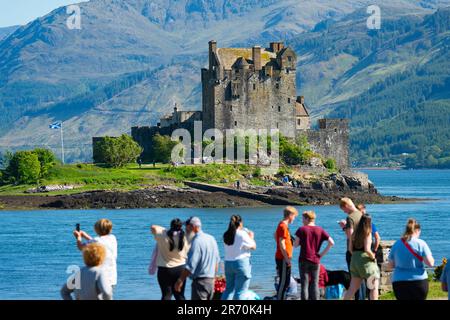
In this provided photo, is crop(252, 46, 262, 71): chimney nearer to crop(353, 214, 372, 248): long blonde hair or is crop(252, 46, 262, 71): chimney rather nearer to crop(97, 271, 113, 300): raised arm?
crop(353, 214, 372, 248): long blonde hair

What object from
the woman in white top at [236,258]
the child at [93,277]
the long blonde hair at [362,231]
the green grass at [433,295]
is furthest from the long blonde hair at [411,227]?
the child at [93,277]

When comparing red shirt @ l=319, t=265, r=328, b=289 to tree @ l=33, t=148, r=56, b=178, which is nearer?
red shirt @ l=319, t=265, r=328, b=289

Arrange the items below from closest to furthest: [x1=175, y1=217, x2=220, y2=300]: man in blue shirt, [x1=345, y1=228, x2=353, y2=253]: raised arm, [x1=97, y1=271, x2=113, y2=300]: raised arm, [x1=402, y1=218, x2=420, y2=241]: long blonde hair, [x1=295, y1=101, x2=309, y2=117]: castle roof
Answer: [x1=97, y1=271, x2=113, y2=300]: raised arm → [x1=402, y1=218, x2=420, y2=241]: long blonde hair → [x1=175, y1=217, x2=220, y2=300]: man in blue shirt → [x1=345, y1=228, x2=353, y2=253]: raised arm → [x1=295, y1=101, x2=309, y2=117]: castle roof

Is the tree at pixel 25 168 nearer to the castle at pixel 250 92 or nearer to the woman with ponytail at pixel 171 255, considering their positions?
the castle at pixel 250 92

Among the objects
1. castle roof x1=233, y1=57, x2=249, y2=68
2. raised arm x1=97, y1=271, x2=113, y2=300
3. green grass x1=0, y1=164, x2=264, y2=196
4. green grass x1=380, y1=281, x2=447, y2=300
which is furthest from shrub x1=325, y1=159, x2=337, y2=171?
raised arm x1=97, y1=271, x2=113, y2=300

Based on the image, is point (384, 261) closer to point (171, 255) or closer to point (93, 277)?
point (171, 255)

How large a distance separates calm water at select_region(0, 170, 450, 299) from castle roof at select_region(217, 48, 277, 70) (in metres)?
22.4

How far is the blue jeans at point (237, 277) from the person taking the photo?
26.5 metres

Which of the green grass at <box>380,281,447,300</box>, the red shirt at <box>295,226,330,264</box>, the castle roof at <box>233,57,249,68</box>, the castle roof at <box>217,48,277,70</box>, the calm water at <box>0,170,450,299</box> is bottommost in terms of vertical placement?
the calm water at <box>0,170,450,299</box>

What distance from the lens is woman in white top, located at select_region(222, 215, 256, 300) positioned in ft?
86.7

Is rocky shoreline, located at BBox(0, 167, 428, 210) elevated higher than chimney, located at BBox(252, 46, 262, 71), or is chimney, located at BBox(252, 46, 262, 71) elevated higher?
chimney, located at BBox(252, 46, 262, 71)

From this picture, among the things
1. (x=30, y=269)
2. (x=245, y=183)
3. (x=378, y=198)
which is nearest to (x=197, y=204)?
(x=245, y=183)

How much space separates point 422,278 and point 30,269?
108 ft
